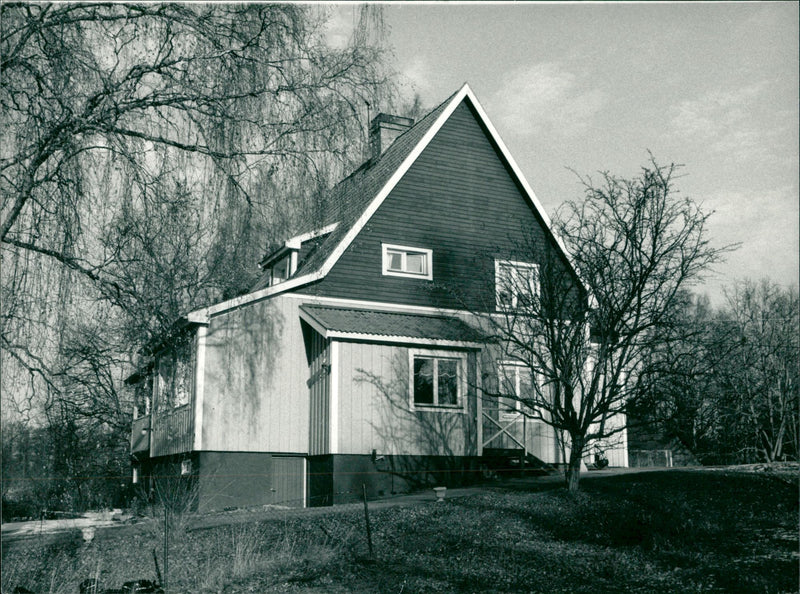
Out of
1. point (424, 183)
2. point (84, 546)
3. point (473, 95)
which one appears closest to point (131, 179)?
point (84, 546)

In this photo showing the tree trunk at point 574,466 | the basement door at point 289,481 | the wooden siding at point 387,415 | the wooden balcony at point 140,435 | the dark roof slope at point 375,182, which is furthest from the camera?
the wooden balcony at point 140,435

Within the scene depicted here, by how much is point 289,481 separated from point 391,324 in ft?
14.6

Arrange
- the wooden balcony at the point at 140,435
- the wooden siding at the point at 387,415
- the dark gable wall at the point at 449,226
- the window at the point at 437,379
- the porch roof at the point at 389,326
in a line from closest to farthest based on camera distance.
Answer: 1. the porch roof at the point at 389,326
2. the wooden siding at the point at 387,415
3. the window at the point at 437,379
4. the dark gable wall at the point at 449,226
5. the wooden balcony at the point at 140,435

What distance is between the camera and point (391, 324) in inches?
784

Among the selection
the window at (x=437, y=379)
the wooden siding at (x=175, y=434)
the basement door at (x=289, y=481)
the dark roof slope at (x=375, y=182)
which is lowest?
the basement door at (x=289, y=481)

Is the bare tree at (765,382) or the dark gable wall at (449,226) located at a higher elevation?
the dark gable wall at (449,226)

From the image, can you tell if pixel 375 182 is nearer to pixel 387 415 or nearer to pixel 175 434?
pixel 387 415

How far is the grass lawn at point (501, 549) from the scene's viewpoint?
10.2 metres

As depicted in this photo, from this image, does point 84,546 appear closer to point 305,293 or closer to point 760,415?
point 305,293

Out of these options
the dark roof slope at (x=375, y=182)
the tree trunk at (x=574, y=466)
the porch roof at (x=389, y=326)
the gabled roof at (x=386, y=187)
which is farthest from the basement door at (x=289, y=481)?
the tree trunk at (x=574, y=466)

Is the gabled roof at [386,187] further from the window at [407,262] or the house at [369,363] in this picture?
the window at [407,262]

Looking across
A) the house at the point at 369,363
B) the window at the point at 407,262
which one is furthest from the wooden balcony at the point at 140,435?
the window at the point at 407,262

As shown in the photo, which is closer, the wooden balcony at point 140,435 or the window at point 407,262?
the window at point 407,262

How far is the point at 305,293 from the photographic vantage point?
2017 cm
